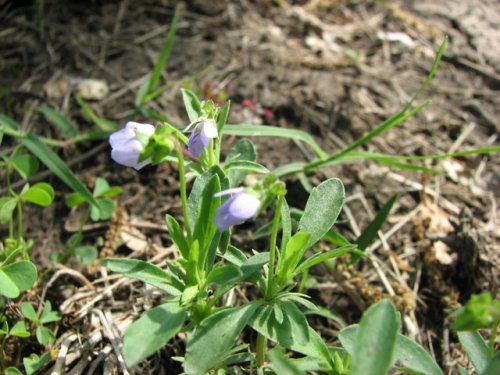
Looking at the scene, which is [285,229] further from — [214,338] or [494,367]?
[494,367]

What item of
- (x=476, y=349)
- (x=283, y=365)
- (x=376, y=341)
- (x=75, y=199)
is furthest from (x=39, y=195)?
(x=476, y=349)

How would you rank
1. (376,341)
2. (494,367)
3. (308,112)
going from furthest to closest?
(308,112) → (376,341) → (494,367)

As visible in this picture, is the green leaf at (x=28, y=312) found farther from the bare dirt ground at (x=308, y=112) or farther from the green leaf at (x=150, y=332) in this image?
the green leaf at (x=150, y=332)

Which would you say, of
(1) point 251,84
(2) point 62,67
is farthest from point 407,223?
(2) point 62,67

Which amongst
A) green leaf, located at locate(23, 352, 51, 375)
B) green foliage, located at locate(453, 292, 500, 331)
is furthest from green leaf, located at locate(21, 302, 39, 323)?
green foliage, located at locate(453, 292, 500, 331)

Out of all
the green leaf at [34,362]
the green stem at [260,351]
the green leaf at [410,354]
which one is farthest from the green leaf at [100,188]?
the green leaf at [410,354]

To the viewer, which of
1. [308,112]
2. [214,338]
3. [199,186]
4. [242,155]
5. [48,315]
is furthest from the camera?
[308,112]
